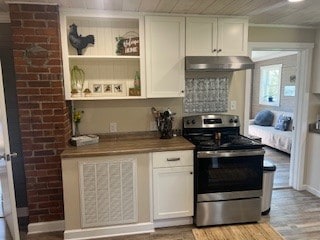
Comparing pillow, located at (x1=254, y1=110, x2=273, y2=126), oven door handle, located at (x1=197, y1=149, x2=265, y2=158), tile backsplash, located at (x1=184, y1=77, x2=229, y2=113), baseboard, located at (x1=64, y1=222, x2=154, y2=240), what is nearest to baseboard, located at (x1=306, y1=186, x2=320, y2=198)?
oven door handle, located at (x1=197, y1=149, x2=265, y2=158)

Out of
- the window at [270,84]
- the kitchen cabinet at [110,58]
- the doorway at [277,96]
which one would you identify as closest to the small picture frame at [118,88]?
the kitchen cabinet at [110,58]

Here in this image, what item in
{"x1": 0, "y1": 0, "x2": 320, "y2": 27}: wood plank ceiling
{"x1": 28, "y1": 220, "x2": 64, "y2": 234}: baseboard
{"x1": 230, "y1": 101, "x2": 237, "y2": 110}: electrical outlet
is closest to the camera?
{"x1": 0, "y1": 0, "x2": 320, "y2": 27}: wood plank ceiling

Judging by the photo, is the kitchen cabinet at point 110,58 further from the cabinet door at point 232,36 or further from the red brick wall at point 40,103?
the cabinet door at point 232,36

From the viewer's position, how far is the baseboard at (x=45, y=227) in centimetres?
267

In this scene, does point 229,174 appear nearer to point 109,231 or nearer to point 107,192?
point 107,192

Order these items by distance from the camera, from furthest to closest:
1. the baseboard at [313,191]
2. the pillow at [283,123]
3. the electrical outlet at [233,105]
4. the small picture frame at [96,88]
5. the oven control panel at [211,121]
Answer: the pillow at [283,123] → the baseboard at [313,191] → the electrical outlet at [233,105] → the oven control panel at [211,121] → the small picture frame at [96,88]

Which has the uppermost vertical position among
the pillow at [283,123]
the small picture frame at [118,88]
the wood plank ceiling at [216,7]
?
the wood plank ceiling at [216,7]

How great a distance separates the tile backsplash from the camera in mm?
3174

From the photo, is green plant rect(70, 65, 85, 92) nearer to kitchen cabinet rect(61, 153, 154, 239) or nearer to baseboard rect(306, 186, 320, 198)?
kitchen cabinet rect(61, 153, 154, 239)

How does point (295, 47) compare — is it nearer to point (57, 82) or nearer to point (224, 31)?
point (224, 31)

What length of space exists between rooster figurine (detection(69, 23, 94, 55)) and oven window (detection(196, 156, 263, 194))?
1.83m

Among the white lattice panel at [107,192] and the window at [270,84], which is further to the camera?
the window at [270,84]

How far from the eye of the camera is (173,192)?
2676 millimetres

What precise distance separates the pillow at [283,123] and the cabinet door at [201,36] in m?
3.60
